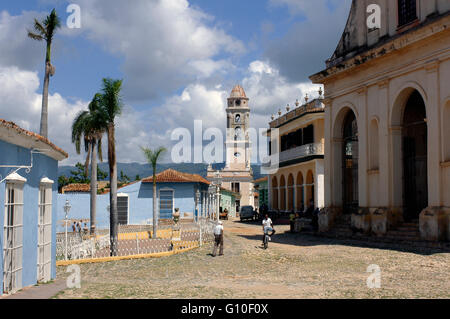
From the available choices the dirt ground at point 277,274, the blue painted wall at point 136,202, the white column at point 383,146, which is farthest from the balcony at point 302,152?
the dirt ground at point 277,274

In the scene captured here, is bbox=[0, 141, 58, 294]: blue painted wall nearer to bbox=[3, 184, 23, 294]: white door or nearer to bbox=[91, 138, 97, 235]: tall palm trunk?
bbox=[3, 184, 23, 294]: white door

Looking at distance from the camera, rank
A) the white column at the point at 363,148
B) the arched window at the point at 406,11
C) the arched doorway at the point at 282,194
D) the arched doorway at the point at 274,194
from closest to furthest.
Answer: the arched window at the point at 406,11 < the white column at the point at 363,148 < the arched doorway at the point at 282,194 < the arched doorway at the point at 274,194

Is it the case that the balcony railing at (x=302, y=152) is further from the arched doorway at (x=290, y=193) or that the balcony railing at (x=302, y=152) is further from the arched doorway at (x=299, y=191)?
the arched doorway at (x=290, y=193)

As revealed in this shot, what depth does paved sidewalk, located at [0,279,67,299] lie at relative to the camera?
9.09 meters

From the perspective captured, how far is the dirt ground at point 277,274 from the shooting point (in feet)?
33.1

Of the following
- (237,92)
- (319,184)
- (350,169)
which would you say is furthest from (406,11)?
(237,92)

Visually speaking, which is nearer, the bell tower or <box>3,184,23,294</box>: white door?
<box>3,184,23,294</box>: white door

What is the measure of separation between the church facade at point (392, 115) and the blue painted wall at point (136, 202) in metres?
18.1

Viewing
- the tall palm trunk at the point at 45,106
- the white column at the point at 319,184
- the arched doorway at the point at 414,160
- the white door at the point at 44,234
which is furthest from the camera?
the white column at the point at 319,184

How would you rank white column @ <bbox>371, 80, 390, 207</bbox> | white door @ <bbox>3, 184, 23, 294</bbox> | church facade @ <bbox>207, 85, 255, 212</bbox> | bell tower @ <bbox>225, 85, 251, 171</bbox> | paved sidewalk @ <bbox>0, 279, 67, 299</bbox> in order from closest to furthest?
1. paved sidewalk @ <bbox>0, 279, 67, 299</bbox>
2. white door @ <bbox>3, 184, 23, 294</bbox>
3. white column @ <bbox>371, 80, 390, 207</bbox>
4. church facade @ <bbox>207, 85, 255, 212</bbox>
5. bell tower @ <bbox>225, 85, 251, 171</bbox>

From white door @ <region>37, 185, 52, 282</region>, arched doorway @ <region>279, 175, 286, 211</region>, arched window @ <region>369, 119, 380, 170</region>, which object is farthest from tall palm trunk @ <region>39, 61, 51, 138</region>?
arched doorway @ <region>279, 175, 286, 211</region>

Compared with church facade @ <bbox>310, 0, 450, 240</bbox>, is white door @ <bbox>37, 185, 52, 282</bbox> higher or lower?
lower

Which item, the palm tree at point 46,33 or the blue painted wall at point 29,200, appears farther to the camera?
the palm tree at point 46,33
